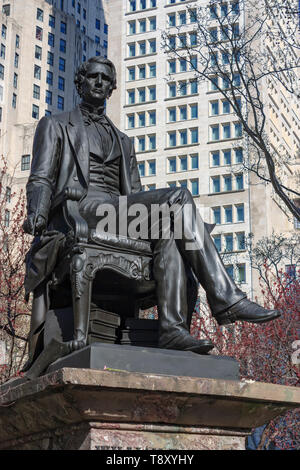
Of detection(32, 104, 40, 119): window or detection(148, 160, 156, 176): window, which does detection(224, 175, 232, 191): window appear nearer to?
detection(148, 160, 156, 176): window

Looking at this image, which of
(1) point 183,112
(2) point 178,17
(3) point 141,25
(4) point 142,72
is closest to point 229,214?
(1) point 183,112

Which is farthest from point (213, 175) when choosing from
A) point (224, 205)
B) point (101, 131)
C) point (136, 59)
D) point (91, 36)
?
point (101, 131)

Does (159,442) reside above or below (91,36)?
below

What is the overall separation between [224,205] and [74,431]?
70.9 m

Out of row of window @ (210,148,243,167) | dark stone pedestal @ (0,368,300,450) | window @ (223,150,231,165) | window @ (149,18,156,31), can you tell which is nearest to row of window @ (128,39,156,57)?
window @ (149,18,156,31)

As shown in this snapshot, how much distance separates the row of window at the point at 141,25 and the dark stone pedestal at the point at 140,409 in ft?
266

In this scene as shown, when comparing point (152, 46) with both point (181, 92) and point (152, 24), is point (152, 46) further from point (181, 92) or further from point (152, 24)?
point (181, 92)

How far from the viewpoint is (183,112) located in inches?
3174

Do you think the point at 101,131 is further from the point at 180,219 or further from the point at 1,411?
the point at 1,411

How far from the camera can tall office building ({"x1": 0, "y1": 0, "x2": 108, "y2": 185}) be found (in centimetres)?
9150

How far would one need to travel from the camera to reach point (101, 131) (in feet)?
25.3

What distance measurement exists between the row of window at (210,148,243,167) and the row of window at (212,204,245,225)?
446cm

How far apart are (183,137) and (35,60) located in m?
32.0

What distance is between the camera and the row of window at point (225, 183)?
75562 millimetres
